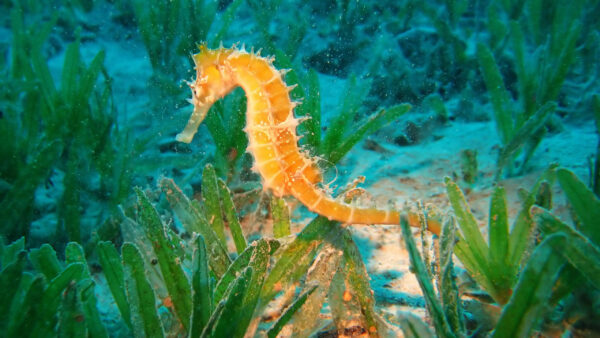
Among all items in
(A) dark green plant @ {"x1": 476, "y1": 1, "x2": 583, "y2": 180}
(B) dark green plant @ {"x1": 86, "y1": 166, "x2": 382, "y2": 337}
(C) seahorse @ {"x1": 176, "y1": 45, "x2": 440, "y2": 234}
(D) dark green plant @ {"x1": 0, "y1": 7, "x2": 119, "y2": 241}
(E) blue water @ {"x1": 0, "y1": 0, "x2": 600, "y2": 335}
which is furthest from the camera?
(A) dark green plant @ {"x1": 476, "y1": 1, "x2": 583, "y2": 180}

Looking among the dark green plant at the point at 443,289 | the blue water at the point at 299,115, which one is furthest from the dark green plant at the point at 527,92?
the dark green plant at the point at 443,289

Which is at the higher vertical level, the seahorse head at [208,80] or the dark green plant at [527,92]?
the seahorse head at [208,80]

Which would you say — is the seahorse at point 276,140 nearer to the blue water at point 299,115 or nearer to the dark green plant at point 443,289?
the blue water at point 299,115

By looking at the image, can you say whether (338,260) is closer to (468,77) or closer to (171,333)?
(171,333)

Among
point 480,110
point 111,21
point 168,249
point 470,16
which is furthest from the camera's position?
point 470,16

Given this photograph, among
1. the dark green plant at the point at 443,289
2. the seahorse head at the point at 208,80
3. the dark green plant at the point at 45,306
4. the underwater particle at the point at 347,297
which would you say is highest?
the seahorse head at the point at 208,80

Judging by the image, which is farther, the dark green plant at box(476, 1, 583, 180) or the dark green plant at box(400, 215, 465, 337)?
the dark green plant at box(476, 1, 583, 180)

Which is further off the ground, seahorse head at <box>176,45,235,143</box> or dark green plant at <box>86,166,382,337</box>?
seahorse head at <box>176,45,235,143</box>

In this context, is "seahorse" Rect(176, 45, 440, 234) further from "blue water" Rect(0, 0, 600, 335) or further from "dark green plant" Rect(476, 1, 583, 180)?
"dark green plant" Rect(476, 1, 583, 180)

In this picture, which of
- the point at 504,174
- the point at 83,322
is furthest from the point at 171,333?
the point at 504,174

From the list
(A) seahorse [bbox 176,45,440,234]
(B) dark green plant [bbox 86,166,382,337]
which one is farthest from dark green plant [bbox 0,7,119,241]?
(A) seahorse [bbox 176,45,440,234]

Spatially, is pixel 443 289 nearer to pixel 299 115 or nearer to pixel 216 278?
pixel 216 278
